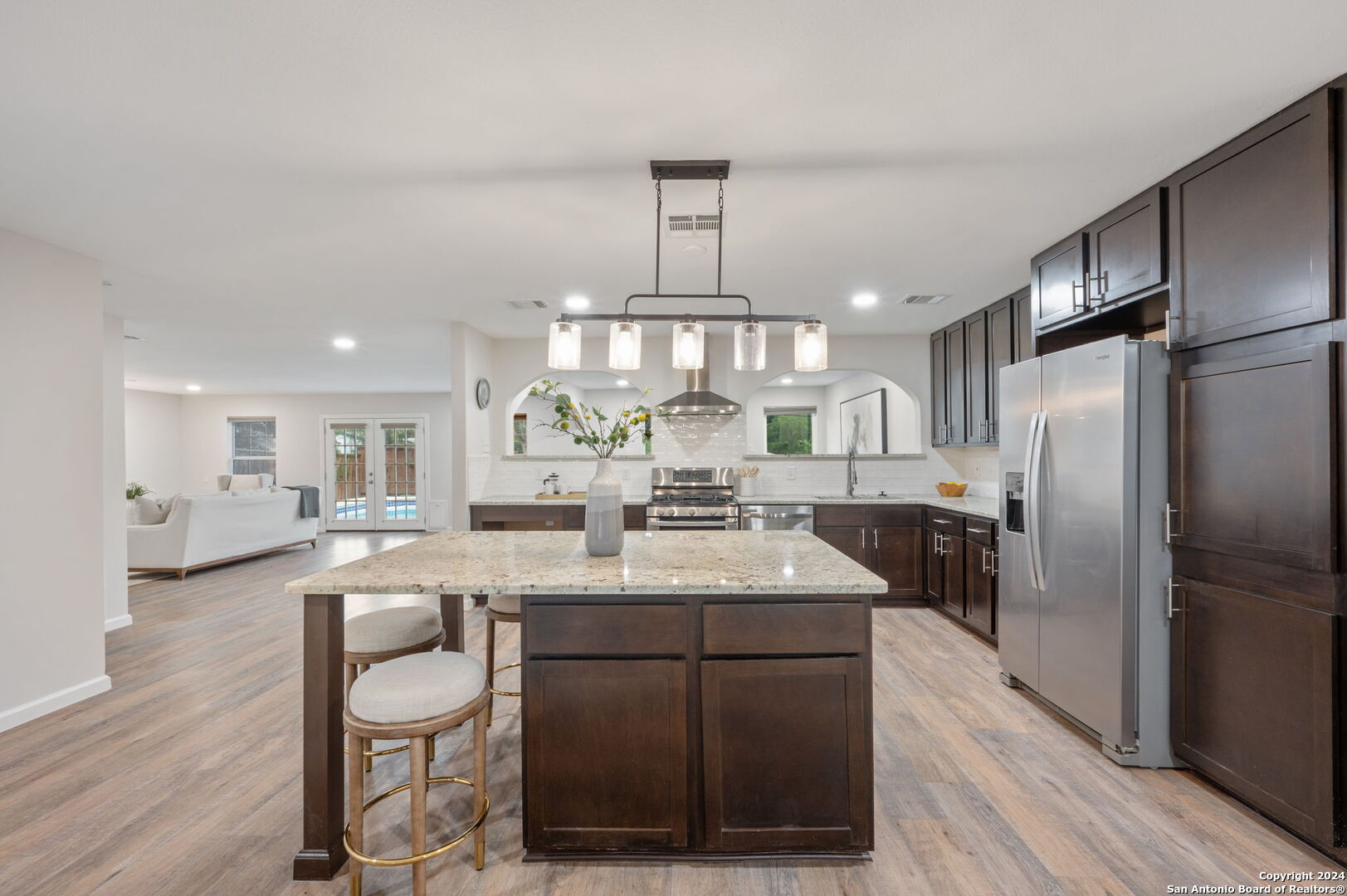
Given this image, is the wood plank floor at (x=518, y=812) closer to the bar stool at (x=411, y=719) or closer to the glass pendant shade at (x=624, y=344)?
the bar stool at (x=411, y=719)

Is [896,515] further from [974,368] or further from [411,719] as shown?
[411,719]

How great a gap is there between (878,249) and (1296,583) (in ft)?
7.12

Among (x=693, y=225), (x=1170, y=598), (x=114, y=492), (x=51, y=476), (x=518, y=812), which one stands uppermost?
(x=693, y=225)

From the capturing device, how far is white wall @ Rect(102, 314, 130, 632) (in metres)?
4.30

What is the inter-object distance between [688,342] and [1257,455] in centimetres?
192

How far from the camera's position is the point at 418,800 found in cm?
162

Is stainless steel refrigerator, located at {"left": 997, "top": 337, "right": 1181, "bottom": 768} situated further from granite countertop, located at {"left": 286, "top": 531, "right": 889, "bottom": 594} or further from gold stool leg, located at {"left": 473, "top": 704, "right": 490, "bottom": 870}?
gold stool leg, located at {"left": 473, "top": 704, "right": 490, "bottom": 870}

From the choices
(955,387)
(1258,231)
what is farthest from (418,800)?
(955,387)

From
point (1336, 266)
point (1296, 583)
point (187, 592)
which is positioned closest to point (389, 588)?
point (1296, 583)

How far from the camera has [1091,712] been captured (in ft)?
8.27

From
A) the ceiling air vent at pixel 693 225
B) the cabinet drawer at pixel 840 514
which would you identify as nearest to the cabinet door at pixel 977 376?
the cabinet drawer at pixel 840 514

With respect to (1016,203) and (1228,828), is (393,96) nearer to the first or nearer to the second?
(1016,203)

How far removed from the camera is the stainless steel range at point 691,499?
4.86 metres

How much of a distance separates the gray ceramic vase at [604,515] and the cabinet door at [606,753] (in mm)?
453
